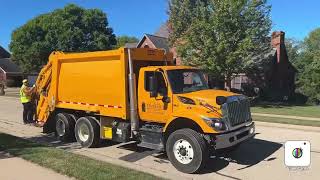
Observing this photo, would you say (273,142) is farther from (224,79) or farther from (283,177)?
(224,79)

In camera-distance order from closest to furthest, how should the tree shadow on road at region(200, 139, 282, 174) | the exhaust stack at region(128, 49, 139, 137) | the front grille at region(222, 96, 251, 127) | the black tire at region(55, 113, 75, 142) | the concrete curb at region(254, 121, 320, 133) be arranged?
the front grille at region(222, 96, 251, 127) < the tree shadow on road at region(200, 139, 282, 174) < the exhaust stack at region(128, 49, 139, 137) < the black tire at region(55, 113, 75, 142) < the concrete curb at region(254, 121, 320, 133)

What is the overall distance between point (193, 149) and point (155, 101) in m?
1.74

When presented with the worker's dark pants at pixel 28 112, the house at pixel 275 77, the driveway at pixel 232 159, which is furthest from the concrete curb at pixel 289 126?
the house at pixel 275 77

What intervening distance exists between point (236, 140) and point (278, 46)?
37.1 metres

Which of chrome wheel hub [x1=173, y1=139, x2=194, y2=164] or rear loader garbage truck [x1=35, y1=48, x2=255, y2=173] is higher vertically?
rear loader garbage truck [x1=35, y1=48, x2=255, y2=173]

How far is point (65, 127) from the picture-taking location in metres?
14.0

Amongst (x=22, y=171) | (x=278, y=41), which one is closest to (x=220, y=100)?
(x=22, y=171)

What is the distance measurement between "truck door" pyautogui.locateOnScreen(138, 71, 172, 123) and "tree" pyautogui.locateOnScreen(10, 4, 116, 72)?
167 ft

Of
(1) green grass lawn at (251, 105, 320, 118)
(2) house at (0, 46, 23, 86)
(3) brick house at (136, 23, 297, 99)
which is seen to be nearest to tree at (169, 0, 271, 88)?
(3) brick house at (136, 23, 297, 99)

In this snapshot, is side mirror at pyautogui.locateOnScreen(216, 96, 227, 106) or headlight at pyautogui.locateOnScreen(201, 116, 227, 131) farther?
side mirror at pyautogui.locateOnScreen(216, 96, 227, 106)

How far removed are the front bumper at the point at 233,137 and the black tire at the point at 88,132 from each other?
13.9ft

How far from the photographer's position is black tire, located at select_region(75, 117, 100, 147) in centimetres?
1286

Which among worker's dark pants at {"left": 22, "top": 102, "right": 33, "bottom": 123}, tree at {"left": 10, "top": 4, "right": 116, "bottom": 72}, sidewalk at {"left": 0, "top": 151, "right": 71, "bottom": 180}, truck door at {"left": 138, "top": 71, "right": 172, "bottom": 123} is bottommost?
sidewalk at {"left": 0, "top": 151, "right": 71, "bottom": 180}

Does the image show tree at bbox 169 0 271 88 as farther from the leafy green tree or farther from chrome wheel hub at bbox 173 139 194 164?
the leafy green tree
